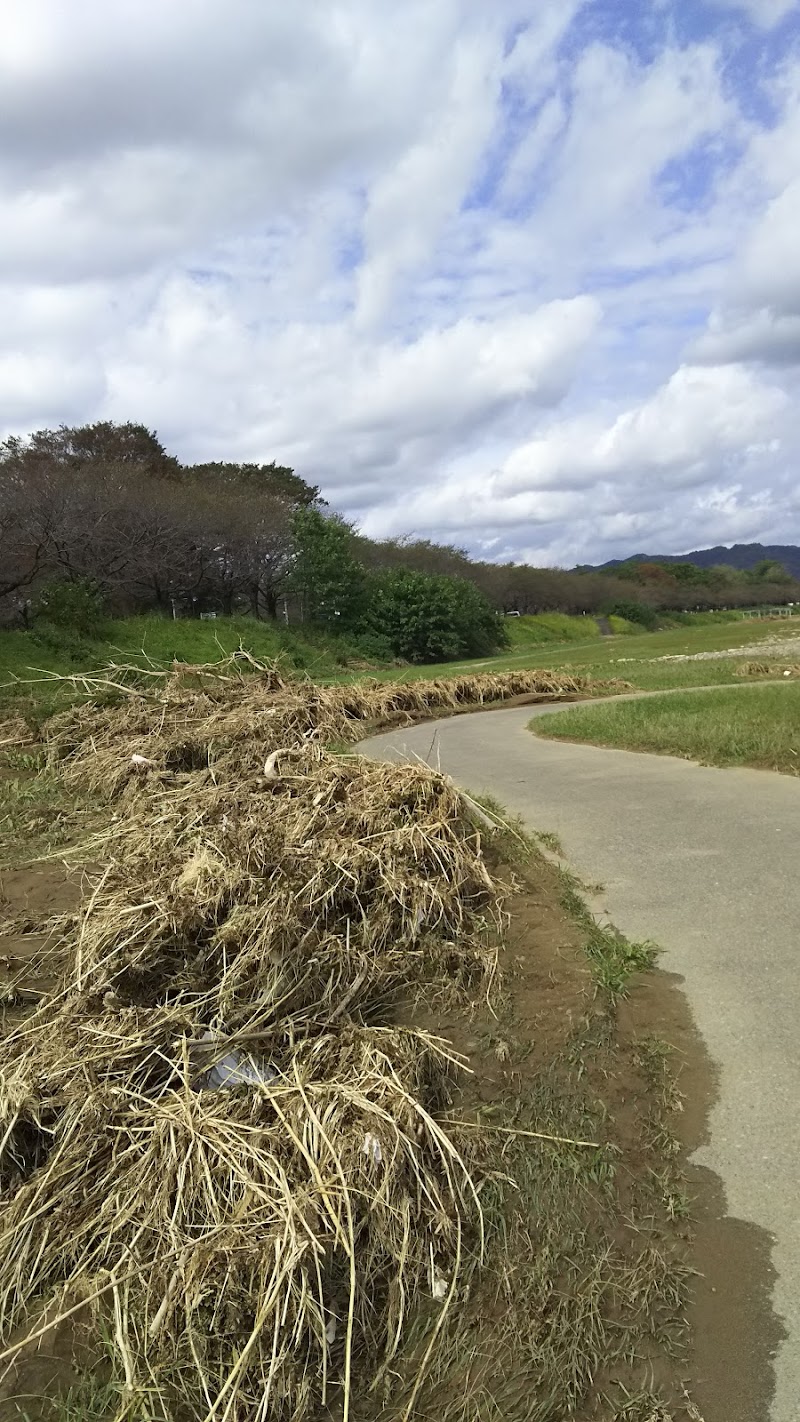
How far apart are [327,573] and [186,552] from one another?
527 cm

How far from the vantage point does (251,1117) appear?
8.63 feet

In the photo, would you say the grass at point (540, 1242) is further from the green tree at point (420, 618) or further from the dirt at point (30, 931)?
the green tree at point (420, 618)

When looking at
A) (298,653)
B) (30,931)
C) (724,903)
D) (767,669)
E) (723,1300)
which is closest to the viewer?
(723,1300)

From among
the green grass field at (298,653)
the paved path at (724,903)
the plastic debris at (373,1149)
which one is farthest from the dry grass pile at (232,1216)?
the green grass field at (298,653)

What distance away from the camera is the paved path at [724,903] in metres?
2.52

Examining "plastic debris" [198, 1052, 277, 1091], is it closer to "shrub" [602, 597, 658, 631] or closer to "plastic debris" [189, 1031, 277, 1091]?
"plastic debris" [189, 1031, 277, 1091]

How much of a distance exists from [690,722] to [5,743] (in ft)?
22.2

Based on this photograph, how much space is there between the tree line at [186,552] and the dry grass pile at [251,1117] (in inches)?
853

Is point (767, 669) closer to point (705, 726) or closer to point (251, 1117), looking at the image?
point (705, 726)

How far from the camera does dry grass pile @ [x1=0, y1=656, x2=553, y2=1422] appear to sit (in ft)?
6.84

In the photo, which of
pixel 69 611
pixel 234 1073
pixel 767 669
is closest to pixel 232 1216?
pixel 234 1073

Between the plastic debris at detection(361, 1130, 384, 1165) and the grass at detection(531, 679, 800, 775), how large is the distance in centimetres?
528

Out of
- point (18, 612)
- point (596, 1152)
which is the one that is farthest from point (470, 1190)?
point (18, 612)

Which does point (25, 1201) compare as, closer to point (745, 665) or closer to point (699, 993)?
point (699, 993)
